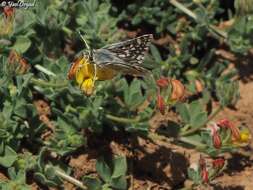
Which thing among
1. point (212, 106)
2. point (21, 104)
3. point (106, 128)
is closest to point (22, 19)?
point (21, 104)

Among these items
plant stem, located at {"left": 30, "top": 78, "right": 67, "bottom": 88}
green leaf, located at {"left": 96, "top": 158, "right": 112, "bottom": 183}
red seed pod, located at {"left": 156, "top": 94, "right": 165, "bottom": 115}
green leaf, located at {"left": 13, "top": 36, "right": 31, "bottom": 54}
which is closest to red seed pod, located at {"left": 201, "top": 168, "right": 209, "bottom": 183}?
red seed pod, located at {"left": 156, "top": 94, "right": 165, "bottom": 115}

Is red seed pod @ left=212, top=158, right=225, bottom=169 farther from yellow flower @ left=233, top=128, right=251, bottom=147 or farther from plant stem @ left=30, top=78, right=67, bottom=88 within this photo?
plant stem @ left=30, top=78, right=67, bottom=88

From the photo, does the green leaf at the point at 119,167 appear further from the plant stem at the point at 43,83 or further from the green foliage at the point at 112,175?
the plant stem at the point at 43,83

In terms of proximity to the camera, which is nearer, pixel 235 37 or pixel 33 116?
pixel 33 116

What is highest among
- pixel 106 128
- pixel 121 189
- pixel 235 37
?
pixel 235 37

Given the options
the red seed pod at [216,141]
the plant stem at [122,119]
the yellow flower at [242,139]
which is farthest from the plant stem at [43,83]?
the yellow flower at [242,139]

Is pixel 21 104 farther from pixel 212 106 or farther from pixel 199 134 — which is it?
pixel 212 106
